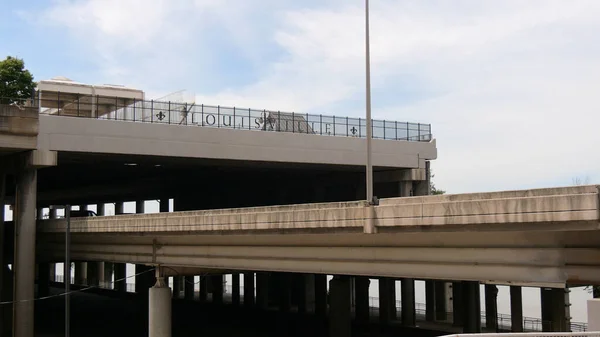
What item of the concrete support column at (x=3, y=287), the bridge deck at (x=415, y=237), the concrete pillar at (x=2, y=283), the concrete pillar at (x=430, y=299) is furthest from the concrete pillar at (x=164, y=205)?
the bridge deck at (x=415, y=237)

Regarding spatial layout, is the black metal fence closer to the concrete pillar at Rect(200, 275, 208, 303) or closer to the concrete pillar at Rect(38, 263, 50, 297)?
the concrete pillar at Rect(200, 275, 208, 303)

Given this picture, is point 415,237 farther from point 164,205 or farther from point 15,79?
point 164,205

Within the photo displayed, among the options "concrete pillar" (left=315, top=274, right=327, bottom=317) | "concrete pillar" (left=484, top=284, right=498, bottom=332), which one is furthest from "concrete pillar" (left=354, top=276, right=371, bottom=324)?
"concrete pillar" (left=484, top=284, right=498, bottom=332)

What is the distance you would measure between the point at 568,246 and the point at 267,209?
455 inches

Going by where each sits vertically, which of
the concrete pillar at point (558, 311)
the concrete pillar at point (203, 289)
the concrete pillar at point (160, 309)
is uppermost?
the concrete pillar at point (160, 309)

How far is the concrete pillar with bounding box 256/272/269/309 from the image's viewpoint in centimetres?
6056

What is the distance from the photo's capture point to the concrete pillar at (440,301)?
5066 cm

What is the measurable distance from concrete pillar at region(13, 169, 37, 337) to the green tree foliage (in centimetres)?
2143

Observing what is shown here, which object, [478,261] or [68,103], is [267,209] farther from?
[68,103]

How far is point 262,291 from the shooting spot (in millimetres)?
60656

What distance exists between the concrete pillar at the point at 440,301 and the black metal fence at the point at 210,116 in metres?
10.9

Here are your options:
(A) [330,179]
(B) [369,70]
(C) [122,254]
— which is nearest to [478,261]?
(B) [369,70]

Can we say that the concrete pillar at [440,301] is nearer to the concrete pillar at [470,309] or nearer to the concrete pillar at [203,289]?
the concrete pillar at [470,309]

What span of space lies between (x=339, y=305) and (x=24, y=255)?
17.0 meters
